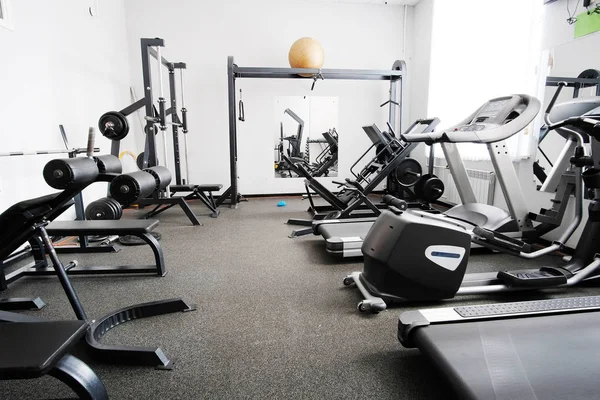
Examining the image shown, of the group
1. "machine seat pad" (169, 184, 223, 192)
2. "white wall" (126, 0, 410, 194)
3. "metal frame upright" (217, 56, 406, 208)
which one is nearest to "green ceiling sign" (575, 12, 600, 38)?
"metal frame upright" (217, 56, 406, 208)

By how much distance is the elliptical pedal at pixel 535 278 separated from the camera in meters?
1.96

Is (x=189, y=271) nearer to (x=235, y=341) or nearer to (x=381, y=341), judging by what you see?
(x=235, y=341)

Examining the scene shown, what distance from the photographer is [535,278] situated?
77.9 inches

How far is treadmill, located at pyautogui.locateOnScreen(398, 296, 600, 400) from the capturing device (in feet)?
3.39

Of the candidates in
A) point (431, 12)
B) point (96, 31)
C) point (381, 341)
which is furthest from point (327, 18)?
point (381, 341)

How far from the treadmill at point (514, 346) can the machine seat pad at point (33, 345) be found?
Result: 1.19 metres

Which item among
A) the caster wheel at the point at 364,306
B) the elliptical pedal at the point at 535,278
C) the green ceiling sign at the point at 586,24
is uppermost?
the green ceiling sign at the point at 586,24

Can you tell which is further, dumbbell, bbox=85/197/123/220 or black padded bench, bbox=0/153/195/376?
dumbbell, bbox=85/197/123/220

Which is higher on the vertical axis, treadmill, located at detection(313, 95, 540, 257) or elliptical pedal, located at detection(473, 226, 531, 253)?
treadmill, located at detection(313, 95, 540, 257)

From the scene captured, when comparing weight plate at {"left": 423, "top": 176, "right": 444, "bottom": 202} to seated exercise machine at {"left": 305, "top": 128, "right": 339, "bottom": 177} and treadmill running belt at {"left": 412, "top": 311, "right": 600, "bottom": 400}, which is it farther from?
treadmill running belt at {"left": 412, "top": 311, "right": 600, "bottom": 400}

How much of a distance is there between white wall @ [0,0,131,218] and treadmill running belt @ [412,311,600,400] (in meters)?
3.40

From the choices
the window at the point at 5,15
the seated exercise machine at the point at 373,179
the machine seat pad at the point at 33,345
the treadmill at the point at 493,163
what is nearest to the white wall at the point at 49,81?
the window at the point at 5,15

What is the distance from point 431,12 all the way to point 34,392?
20.0 ft

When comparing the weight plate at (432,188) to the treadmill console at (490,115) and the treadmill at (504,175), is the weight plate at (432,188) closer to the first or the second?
the treadmill at (504,175)
